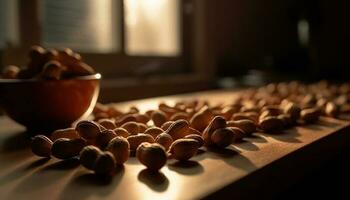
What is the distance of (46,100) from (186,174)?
0.28 metres

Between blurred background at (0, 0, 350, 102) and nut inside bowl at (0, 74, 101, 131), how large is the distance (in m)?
0.56

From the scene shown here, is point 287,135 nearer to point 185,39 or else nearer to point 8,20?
point 8,20

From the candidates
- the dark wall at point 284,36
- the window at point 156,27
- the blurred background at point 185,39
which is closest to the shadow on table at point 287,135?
the blurred background at point 185,39

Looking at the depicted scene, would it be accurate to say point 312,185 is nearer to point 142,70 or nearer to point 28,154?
point 28,154

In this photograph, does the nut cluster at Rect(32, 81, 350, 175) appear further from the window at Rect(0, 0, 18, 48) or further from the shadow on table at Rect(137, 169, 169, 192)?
the window at Rect(0, 0, 18, 48)

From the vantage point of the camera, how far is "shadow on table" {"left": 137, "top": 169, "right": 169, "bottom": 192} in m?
0.35

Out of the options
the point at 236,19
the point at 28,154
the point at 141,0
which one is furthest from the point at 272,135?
the point at 236,19

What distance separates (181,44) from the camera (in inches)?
70.1

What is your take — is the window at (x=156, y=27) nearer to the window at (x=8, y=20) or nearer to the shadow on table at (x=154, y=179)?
the window at (x=8, y=20)

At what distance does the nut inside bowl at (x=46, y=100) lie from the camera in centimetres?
58

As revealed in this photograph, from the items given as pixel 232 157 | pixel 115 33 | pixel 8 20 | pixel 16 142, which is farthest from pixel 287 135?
pixel 115 33

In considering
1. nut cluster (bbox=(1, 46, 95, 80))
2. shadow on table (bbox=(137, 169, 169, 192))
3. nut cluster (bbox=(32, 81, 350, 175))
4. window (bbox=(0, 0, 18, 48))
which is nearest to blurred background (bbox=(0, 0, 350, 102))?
window (bbox=(0, 0, 18, 48))

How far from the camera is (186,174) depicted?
387mm

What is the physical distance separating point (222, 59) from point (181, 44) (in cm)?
28
